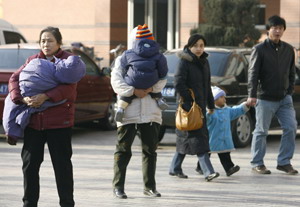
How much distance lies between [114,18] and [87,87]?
17.8 meters

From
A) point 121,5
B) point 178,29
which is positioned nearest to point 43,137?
point 178,29

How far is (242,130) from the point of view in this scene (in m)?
13.4

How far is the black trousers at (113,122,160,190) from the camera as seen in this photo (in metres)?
8.60

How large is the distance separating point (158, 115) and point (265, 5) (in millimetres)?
24470

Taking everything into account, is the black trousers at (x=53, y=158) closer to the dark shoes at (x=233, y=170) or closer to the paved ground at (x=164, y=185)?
the paved ground at (x=164, y=185)

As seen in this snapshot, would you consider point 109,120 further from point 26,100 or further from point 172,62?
point 26,100

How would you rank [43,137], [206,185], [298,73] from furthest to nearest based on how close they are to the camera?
[298,73]
[206,185]
[43,137]

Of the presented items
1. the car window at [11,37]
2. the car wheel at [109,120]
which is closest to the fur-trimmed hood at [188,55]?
the car wheel at [109,120]

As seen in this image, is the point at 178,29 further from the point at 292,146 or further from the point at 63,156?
the point at 63,156

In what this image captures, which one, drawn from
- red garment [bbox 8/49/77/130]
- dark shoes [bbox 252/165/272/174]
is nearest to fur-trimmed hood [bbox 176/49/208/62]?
dark shoes [bbox 252/165/272/174]

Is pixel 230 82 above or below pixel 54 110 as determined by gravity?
below

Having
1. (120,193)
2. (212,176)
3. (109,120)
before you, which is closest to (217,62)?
(109,120)

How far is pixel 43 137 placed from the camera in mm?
7184

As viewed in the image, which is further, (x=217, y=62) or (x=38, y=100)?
(x=217, y=62)
